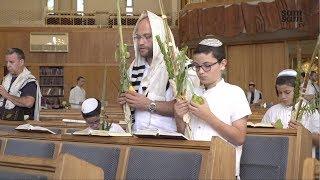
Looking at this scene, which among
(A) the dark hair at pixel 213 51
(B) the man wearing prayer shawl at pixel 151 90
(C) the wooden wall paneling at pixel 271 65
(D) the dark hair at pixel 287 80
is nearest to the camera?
(A) the dark hair at pixel 213 51

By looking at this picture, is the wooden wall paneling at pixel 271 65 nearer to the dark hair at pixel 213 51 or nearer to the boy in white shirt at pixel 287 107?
the boy in white shirt at pixel 287 107

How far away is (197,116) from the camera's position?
8.88 ft

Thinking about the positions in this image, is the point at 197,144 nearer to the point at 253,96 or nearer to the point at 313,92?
the point at 313,92

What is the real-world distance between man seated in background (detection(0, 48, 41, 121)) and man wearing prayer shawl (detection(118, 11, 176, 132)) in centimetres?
189

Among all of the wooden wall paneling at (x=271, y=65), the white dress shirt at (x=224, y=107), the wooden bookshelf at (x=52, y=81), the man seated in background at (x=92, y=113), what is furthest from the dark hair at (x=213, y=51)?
the wooden bookshelf at (x=52, y=81)

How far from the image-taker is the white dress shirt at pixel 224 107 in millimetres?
2717

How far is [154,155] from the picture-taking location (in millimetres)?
2549

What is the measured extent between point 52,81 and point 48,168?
1575 cm

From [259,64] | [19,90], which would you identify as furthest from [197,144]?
[259,64]

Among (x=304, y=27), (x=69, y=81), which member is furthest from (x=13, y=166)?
(x=69, y=81)

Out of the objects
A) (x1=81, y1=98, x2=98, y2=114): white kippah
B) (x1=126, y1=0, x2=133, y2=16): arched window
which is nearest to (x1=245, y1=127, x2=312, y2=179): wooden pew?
(x1=81, y1=98, x2=98, y2=114): white kippah

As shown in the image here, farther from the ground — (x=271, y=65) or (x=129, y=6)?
(x=129, y=6)

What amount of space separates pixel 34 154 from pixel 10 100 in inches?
71.8

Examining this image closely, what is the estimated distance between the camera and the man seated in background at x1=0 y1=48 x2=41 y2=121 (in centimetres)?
493
